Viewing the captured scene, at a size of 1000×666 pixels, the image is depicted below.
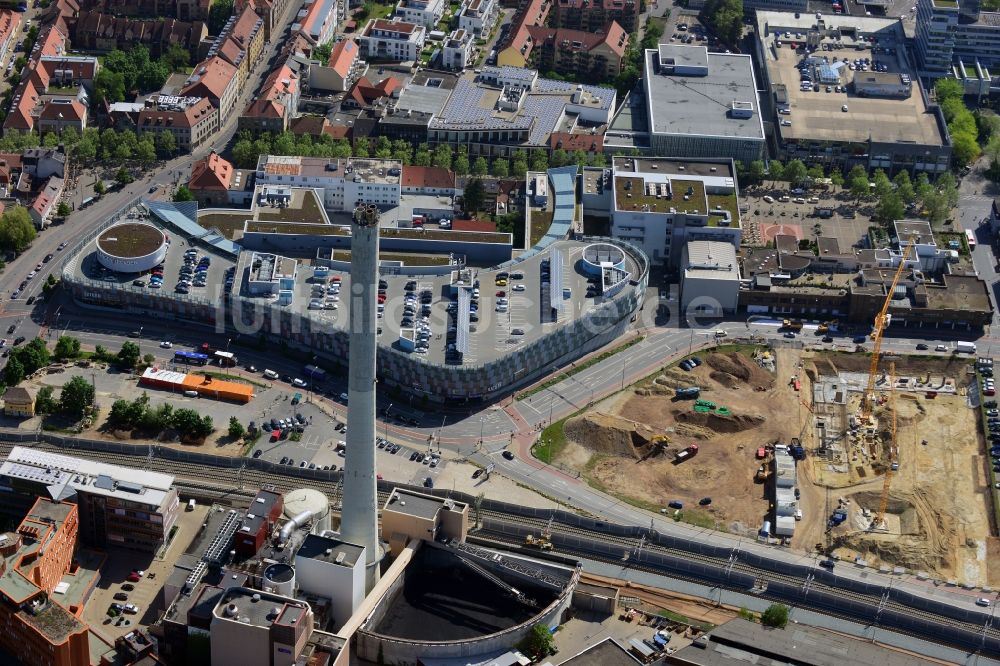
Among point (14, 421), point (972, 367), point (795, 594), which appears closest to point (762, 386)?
point (972, 367)

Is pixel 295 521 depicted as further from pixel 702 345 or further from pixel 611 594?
pixel 702 345

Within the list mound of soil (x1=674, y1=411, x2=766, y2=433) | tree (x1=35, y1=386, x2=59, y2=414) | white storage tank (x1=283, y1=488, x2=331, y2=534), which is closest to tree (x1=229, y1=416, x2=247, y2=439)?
white storage tank (x1=283, y1=488, x2=331, y2=534)

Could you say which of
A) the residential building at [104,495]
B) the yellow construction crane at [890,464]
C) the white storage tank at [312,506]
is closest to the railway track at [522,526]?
the white storage tank at [312,506]

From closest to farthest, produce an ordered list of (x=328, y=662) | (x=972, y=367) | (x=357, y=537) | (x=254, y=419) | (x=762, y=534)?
(x=328, y=662)
(x=357, y=537)
(x=762, y=534)
(x=254, y=419)
(x=972, y=367)

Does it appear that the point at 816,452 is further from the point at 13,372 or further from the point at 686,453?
the point at 13,372

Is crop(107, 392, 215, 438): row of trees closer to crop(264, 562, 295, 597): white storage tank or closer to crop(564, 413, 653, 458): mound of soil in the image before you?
crop(264, 562, 295, 597): white storage tank

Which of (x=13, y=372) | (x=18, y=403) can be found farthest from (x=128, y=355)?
(x=18, y=403)
